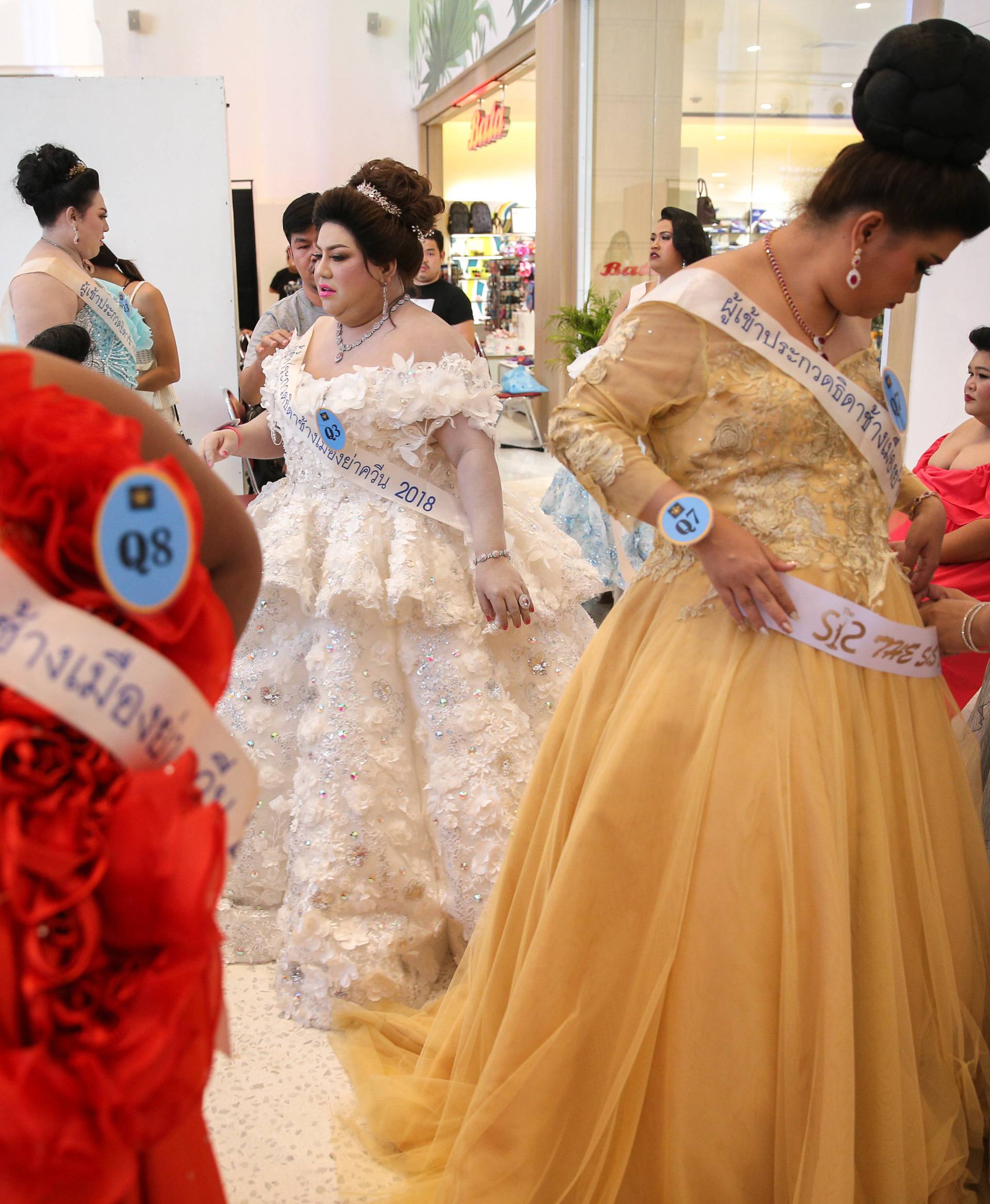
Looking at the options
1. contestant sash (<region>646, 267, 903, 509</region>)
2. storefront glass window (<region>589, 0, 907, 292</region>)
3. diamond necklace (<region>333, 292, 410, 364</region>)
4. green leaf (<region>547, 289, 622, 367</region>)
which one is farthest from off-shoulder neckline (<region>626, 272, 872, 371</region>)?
green leaf (<region>547, 289, 622, 367</region>)

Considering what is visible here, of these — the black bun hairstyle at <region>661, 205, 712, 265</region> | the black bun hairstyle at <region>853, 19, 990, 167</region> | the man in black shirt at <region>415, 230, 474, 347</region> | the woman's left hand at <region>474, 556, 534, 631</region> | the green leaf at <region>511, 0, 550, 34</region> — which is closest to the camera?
the black bun hairstyle at <region>853, 19, 990, 167</region>

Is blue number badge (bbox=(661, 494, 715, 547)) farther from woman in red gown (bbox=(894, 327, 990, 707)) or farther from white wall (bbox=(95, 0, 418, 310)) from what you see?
white wall (bbox=(95, 0, 418, 310))

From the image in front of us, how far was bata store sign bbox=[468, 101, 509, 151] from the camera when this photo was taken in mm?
8875

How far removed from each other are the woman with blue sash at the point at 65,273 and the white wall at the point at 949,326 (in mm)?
2508

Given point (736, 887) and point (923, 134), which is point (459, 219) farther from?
point (736, 887)

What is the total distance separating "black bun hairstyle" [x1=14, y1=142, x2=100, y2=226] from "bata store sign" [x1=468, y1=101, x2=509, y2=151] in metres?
6.58

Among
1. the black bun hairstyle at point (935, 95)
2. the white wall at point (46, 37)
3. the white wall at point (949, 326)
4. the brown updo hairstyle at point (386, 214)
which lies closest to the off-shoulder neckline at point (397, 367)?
the brown updo hairstyle at point (386, 214)

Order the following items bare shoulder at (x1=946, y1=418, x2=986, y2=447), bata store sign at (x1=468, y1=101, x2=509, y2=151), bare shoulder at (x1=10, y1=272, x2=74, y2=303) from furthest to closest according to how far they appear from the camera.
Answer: bata store sign at (x1=468, y1=101, x2=509, y2=151)
bare shoulder at (x1=10, y1=272, x2=74, y2=303)
bare shoulder at (x1=946, y1=418, x2=986, y2=447)

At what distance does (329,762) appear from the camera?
197 cm

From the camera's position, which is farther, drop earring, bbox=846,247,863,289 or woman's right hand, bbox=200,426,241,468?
woman's right hand, bbox=200,426,241,468

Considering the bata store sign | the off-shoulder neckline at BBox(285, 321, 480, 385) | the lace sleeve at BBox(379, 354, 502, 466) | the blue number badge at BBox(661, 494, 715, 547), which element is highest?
the bata store sign

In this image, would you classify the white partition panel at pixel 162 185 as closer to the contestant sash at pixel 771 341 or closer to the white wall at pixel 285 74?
the contestant sash at pixel 771 341

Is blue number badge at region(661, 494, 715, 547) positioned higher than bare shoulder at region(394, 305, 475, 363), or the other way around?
bare shoulder at region(394, 305, 475, 363)

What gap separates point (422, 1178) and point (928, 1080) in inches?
25.6
